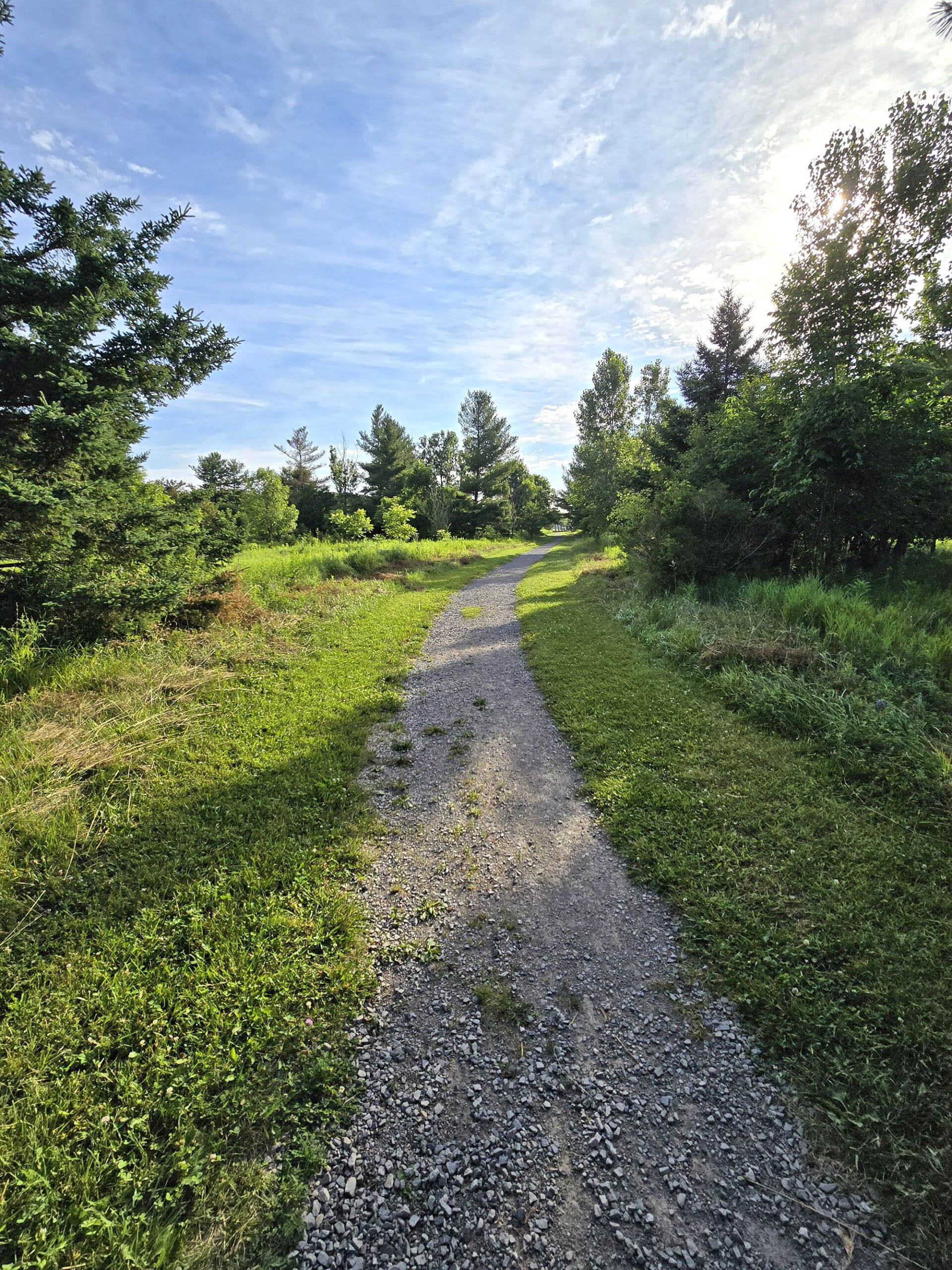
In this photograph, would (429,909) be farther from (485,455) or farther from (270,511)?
(485,455)

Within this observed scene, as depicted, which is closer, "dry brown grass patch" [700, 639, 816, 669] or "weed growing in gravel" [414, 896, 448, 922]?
"weed growing in gravel" [414, 896, 448, 922]

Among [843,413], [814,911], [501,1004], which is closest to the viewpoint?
[501,1004]

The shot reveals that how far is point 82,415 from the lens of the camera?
6.04 metres

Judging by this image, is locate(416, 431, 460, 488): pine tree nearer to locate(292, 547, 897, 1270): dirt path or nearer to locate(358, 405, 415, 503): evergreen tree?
locate(358, 405, 415, 503): evergreen tree

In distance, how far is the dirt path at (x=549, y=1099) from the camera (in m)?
1.92

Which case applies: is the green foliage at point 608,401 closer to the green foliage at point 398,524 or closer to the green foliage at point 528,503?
the green foliage at point 528,503

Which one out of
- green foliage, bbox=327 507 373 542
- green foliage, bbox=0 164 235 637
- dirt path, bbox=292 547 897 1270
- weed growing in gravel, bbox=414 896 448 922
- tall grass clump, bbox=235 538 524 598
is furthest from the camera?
green foliage, bbox=327 507 373 542

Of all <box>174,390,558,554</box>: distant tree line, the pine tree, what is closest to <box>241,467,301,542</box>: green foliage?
<box>174,390,558,554</box>: distant tree line

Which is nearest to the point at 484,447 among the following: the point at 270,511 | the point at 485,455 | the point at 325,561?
the point at 485,455

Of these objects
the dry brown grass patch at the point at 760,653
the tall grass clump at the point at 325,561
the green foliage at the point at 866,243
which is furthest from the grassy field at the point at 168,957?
the green foliage at the point at 866,243

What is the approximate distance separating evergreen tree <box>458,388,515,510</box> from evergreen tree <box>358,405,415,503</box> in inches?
246

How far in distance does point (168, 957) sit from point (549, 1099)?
251 centimetres

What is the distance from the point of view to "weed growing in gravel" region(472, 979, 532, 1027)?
110 inches

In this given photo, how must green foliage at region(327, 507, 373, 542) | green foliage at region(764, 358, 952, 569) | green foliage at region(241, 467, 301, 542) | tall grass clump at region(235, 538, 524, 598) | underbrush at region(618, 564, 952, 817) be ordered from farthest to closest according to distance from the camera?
green foliage at region(241, 467, 301, 542)
green foliage at region(327, 507, 373, 542)
tall grass clump at region(235, 538, 524, 598)
green foliage at region(764, 358, 952, 569)
underbrush at region(618, 564, 952, 817)
